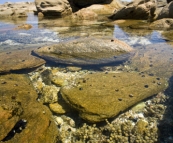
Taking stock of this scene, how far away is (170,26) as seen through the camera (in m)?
14.6

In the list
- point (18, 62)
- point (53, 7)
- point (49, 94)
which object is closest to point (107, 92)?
point (49, 94)

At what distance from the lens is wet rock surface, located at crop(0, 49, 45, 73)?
22.3 feet

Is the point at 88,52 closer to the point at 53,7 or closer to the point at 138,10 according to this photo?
the point at 138,10

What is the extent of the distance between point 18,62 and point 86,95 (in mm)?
3617

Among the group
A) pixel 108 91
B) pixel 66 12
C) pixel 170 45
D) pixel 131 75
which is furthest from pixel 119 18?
pixel 108 91

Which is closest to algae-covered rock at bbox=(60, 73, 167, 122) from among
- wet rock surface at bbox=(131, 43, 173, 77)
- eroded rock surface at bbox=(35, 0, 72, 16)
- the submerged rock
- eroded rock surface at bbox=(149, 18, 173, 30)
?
wet rock surface at bbox=(131, 43, 173, 77)

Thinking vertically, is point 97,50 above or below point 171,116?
above

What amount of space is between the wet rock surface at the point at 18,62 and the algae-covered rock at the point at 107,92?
2265 millimetres

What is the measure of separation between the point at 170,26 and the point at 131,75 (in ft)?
34.7

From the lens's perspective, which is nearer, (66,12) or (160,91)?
(160,91)

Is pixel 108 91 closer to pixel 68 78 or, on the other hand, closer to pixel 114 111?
pixel 114 111

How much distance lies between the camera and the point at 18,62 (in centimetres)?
722

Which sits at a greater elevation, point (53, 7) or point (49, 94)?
point (53, 7)

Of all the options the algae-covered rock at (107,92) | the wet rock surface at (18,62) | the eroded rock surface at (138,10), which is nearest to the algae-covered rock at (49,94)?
the algae-covered rock at (107,92)
